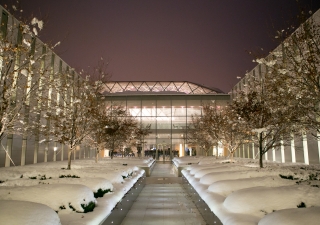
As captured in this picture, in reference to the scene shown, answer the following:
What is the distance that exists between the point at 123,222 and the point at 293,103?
23.8 ft

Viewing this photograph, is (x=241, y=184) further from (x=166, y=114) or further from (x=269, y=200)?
(x=166, y=114)

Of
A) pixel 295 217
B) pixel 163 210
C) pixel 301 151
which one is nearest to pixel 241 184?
pixel 163 210

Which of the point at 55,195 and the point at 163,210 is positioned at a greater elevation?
the point at 55,195

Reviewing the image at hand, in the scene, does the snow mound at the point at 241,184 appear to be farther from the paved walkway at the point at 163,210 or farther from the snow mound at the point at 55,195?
the snow mound at the point at 55,195

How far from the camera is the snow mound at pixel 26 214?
3.82 metres

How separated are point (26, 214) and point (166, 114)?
39310 mm

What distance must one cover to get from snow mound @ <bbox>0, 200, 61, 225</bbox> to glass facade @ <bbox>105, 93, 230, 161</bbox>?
3841cm

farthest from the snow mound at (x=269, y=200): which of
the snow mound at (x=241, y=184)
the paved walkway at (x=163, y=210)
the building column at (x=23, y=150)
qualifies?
the building column at (x=23, y=150)

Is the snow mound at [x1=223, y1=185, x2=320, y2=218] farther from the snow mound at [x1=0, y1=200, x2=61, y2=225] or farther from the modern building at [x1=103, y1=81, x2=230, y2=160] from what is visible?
the modern building at [x1=103, y1=81, x2=230, y2=160]

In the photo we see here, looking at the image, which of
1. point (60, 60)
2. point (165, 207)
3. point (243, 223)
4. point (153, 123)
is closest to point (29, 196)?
point (243, 223)

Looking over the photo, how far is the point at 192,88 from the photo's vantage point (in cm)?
5025

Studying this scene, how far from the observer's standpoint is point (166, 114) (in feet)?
141

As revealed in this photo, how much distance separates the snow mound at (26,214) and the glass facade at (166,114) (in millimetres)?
38409

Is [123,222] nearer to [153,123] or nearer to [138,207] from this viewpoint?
[138,207]
